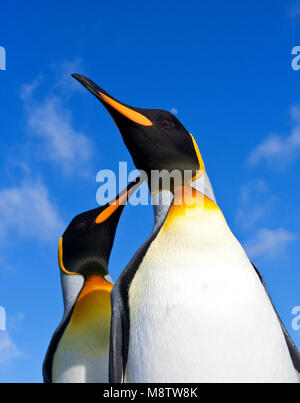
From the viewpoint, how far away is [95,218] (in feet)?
17.6

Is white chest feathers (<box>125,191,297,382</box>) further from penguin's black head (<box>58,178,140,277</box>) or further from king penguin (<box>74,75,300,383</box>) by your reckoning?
penguin's black head (<box>58,178,140,277</box>)

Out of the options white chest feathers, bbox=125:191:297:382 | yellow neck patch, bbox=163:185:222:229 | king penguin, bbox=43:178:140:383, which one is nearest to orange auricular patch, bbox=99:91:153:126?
yellow neck patch, bbox=163:185:222:229

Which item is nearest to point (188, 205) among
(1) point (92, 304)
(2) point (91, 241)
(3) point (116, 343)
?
(3) point (116, 343)

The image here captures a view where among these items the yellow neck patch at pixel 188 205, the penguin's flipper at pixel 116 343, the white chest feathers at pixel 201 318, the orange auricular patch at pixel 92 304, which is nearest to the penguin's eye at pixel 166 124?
the yellow neck patch at pixel 188 205

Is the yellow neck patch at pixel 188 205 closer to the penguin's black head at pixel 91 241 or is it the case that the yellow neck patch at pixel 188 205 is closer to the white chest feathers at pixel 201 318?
the white chest feathers at pixel 201 318

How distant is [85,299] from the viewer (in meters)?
4.75

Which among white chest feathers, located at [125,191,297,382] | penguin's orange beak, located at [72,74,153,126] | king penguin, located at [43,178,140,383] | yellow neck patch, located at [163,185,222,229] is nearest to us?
white chest feathers, located at [125,191,297,382]

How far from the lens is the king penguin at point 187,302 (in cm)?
246

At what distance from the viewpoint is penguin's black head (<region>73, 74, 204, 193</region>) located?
311 centimetres

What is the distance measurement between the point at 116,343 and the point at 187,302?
535mm

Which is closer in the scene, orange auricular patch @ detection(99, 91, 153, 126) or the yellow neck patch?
the yellow neck patch
